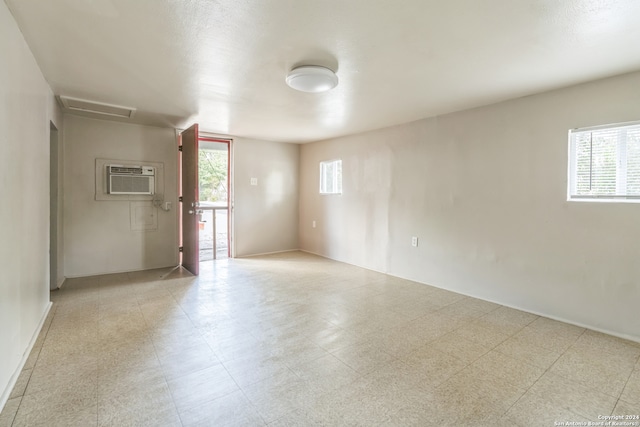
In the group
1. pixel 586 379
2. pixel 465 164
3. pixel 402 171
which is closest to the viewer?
pixel 586 379

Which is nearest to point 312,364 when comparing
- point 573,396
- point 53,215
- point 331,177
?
point 573,396

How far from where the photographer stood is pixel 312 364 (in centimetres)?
210

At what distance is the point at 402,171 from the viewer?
4.23 m

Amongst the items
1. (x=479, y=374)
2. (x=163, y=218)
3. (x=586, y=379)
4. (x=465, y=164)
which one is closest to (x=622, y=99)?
(x=465, y=164)

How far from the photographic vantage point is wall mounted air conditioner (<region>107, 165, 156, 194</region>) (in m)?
4.23

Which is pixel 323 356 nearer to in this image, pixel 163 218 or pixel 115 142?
pixel 163 218

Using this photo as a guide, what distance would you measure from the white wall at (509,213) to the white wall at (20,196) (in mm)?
3777

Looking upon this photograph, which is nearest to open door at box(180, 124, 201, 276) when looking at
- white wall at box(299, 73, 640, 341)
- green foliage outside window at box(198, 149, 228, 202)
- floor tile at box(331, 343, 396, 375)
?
green foliage outside window at box(198, 149, 228, 202)

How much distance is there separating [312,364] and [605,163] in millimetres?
2918

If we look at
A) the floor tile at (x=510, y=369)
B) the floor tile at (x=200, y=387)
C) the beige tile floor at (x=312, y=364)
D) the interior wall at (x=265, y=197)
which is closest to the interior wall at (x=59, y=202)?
the beige tile floor at (x=312, y=364)

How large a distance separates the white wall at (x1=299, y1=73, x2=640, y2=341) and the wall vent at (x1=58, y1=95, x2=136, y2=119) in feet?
10.6

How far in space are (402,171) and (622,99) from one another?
2208 millimetres

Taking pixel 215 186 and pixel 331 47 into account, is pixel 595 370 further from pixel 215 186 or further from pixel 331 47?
pixel 215 186

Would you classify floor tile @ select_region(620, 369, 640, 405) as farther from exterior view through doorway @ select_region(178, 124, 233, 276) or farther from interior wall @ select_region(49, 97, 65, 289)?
interior wall @ select_region(49, 97, 65, 289)
